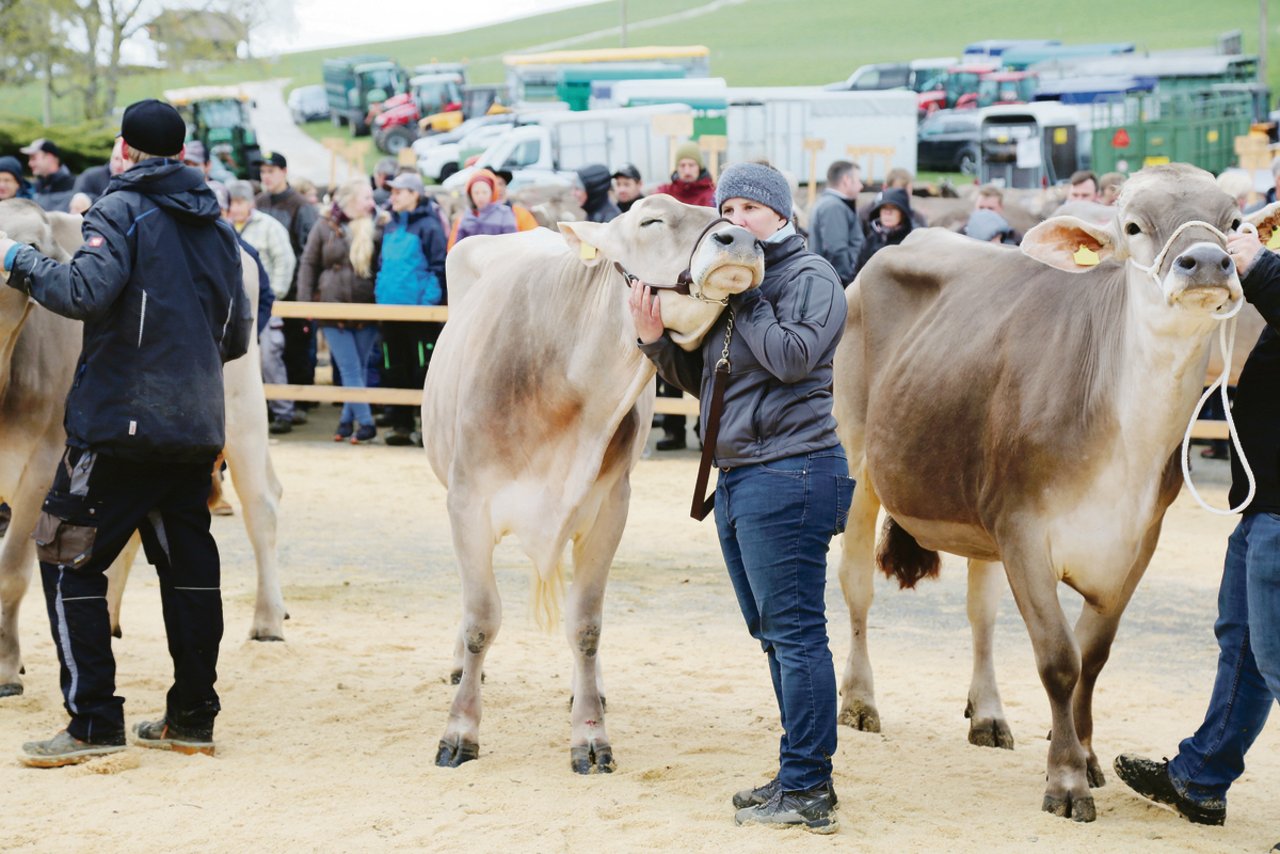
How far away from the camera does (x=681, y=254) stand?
4.96 metres

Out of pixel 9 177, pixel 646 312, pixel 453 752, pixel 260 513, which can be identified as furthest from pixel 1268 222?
pixel 9 177

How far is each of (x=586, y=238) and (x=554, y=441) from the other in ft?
2.52

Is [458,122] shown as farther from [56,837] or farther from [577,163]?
[56,837]

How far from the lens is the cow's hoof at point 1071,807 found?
5.00 metres

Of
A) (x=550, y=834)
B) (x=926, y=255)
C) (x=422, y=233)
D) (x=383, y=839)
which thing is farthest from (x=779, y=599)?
(x=422, y=233)

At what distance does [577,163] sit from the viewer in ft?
93.2

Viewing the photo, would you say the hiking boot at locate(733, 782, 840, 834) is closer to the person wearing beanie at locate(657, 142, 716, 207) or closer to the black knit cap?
the black knit cap

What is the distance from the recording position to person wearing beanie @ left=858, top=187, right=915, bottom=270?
43.3 ft

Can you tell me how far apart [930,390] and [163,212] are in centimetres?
289

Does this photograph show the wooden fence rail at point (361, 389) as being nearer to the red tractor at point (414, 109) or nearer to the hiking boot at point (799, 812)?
the hiking boot at point (799, 812)

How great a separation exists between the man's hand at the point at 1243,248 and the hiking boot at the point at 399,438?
32.7 feet

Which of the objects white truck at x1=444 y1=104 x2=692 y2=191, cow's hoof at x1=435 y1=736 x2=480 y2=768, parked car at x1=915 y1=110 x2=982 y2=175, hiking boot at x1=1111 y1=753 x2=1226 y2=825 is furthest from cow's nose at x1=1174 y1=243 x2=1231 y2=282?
parked car at x1=915 y1=110 x2=982 y2=175

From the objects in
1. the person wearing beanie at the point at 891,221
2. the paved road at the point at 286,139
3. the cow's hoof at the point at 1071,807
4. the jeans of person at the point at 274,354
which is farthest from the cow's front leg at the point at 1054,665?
the paved road at the point at 286,139

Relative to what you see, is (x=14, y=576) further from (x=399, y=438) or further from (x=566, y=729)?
(x=399, y=438)
